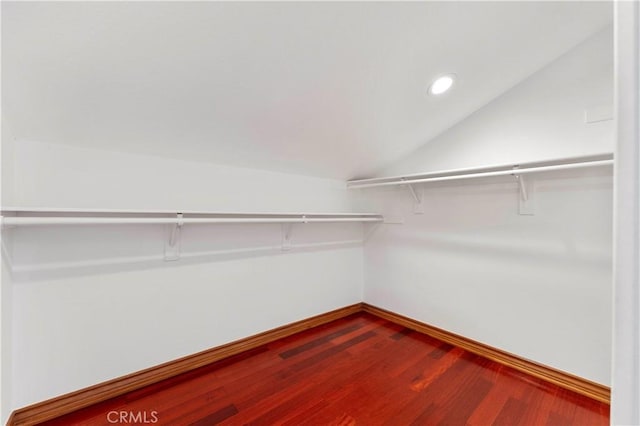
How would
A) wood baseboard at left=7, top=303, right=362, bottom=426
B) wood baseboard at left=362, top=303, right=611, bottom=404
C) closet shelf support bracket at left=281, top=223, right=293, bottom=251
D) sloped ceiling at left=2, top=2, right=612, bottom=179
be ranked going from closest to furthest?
sloped ceiling at left=2, top=2, right=612, bottom=179, wood baseboard at left=7, top=303, right=362, bottom=426, wood baseboard at left=362, top=303, right=611, bottom=404, closet shelf support bracket at left=281, top=223, right=293, bottom=251

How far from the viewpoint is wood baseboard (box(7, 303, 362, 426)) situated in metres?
1.18

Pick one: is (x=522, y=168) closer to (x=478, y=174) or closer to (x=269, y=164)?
(x=478, y=174)

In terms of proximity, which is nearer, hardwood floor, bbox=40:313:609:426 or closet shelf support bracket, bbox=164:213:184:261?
hardwood floor, bbox=40:313:609:426

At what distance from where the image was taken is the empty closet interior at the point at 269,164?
104 centimetres

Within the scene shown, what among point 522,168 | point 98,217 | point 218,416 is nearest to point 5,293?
point 98,217

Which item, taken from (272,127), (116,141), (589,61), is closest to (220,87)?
(272,127)

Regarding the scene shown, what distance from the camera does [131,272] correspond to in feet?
4.69

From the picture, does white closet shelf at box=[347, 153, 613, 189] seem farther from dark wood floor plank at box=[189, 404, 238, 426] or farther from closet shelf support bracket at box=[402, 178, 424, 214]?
dark wood floor plank at box=[189, 404, 238, 426]

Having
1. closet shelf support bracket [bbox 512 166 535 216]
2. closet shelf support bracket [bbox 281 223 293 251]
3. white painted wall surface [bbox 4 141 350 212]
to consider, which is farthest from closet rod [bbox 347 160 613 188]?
closet shelf support bracket [bbox 281 223 293 251]

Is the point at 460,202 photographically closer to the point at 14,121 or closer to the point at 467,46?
the point at 467,46

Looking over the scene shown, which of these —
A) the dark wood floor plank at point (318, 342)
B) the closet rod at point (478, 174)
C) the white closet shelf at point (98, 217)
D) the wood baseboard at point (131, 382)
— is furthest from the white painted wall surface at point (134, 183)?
the dark wood floor plank at point (318, 342)

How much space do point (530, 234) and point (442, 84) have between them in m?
1.07

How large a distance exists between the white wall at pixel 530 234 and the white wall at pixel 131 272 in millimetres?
1148

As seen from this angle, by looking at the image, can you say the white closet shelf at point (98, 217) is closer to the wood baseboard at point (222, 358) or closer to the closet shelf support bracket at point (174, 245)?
the closet shelf support bracket at point (174, 245)
